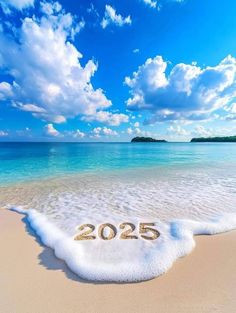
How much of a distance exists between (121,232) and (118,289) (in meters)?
1.99

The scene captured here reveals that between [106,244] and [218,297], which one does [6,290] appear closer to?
[106,244]

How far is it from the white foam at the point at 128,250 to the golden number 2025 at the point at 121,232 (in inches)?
7.3

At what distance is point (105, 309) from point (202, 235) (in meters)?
3.31

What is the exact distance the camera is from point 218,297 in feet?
9.56

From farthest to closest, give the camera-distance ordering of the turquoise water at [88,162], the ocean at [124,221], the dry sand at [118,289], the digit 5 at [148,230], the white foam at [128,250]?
the turquoise water at [88,162] → the digit 5 at [148,230] → the ocean at [124,221] → the white foam at [128,250] → the dry sand at [118,289]

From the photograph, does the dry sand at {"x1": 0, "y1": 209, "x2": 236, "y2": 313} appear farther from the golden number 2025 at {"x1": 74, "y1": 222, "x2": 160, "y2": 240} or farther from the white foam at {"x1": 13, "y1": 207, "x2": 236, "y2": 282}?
the golden number 2025 at {"x1": 74, "y1": 222, "x2": 160, "y2": 240}

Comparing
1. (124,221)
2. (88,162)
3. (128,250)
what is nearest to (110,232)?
(124,221)

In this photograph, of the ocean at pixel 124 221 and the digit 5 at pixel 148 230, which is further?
the digit 5 at pixel 148 230

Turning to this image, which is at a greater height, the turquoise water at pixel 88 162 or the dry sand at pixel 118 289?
the dry sand at pixel 118 289

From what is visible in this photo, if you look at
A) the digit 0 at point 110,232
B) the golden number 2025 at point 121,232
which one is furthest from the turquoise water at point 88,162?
the digit 0 at point 110,232

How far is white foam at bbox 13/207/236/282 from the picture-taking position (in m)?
3.47

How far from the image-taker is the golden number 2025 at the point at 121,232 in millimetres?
4836

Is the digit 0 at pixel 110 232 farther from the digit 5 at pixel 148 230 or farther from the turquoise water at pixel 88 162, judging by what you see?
the turquoise water at pixel 88 162

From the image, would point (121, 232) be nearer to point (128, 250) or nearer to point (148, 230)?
point (148, 230)
